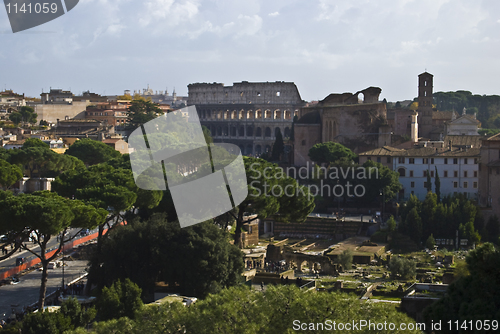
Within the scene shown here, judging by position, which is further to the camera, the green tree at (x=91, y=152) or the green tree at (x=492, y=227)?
the green tree at (x=91, y=152)

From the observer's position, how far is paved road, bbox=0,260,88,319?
19.1 metres

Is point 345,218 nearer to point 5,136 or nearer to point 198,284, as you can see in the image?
point 198,284

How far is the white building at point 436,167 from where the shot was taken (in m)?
36.1

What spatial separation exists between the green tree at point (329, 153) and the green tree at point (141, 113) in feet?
62.6

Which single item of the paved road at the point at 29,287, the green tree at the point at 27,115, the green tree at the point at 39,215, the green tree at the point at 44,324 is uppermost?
the green tree at the point at 27,115

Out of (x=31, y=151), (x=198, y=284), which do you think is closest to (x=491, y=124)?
(x=31, y=151)

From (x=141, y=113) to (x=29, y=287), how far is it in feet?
124

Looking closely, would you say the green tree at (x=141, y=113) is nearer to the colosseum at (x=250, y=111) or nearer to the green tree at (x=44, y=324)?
the colosseum at (x=250, y=111)

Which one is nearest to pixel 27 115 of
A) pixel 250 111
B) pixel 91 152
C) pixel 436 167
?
pixel 91 152

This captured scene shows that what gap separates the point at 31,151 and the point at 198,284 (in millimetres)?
21644

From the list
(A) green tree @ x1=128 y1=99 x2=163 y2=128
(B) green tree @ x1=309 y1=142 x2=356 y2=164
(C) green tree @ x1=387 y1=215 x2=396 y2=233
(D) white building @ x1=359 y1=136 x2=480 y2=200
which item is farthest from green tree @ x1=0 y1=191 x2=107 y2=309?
(A) green tree @ x1=128 y1=99 x2=163 y2=128

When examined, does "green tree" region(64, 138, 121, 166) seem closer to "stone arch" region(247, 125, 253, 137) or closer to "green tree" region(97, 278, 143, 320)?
"green tree" region(97, 278, 143, 320)

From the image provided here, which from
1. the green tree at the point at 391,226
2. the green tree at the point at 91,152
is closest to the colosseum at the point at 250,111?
the green tree at the point at 91,152

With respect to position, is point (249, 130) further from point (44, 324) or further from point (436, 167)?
point (44, 324)
